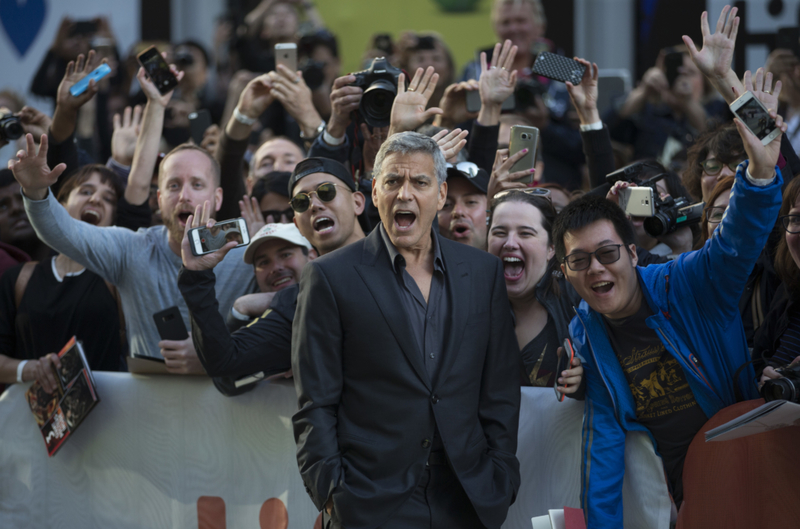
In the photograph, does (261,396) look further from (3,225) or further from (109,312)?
(3,225)

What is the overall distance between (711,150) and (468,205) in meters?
1.22

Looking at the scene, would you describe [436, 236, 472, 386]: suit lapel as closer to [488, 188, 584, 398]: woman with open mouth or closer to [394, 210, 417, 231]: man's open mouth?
[394, 210, 417, 231]: man's open mouth

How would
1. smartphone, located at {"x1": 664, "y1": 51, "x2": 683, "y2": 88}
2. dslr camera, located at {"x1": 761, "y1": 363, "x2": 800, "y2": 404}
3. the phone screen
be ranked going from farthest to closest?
smartphone, located at {"x1": 664, "y1": 51, "x2": 683, "y2": 88} < the phone screen < dslr camera, located at {"x1": 761, "y1": 363, "x2": 800, "y2": 404}

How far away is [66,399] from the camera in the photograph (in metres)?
4.07

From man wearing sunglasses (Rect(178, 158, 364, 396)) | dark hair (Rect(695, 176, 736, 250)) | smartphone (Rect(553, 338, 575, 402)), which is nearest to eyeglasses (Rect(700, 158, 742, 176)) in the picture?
dark hair (Rect(695, 176, 736, 250))

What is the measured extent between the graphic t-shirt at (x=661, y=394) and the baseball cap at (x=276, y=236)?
5.35 ft

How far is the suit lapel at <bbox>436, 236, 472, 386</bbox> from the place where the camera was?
2.98m

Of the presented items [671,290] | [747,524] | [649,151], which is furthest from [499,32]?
[747,524]

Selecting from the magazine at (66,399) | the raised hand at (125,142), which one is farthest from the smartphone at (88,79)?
the magazine at (66,399)

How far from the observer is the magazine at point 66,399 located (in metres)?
3.98

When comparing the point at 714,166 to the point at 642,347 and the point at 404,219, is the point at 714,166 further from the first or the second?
the point at 404,219

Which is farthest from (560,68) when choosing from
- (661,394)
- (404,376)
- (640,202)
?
(404,376)

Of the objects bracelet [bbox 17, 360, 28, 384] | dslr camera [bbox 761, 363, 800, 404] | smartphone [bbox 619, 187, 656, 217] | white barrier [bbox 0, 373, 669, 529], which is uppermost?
smartphone [bbox 619, 187, 656, 217]

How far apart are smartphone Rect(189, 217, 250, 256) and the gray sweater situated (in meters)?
0.86
